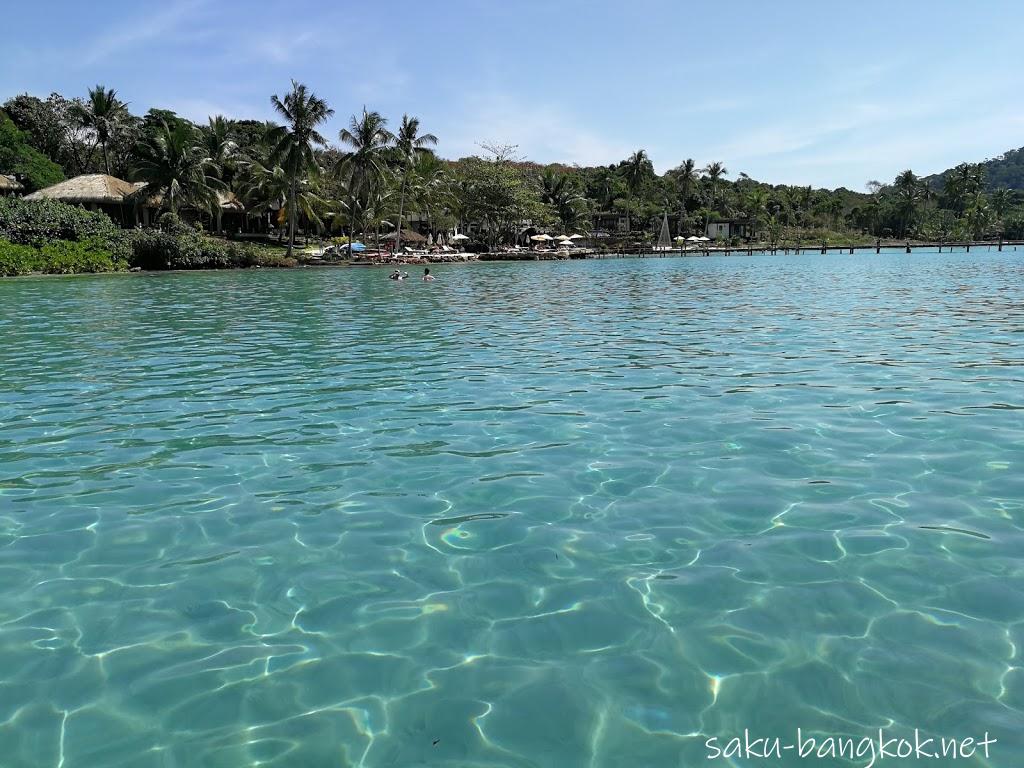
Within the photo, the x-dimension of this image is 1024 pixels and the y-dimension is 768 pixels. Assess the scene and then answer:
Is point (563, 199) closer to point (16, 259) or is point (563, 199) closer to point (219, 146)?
point (219, 146)

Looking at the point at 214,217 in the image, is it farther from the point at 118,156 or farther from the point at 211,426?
the point at 211,426

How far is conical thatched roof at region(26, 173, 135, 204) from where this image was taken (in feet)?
169

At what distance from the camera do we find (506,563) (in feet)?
15.9

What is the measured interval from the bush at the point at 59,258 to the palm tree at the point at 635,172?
248 feet

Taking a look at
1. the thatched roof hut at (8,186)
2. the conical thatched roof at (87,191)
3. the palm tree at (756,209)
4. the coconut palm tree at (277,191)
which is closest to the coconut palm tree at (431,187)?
the coconut palm tree at (277,191)

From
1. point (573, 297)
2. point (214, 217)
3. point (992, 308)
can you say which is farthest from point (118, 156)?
point (992, 308)

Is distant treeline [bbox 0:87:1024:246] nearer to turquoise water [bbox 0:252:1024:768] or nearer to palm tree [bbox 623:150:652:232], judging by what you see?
palm tree [bbox 623:150:652:232]

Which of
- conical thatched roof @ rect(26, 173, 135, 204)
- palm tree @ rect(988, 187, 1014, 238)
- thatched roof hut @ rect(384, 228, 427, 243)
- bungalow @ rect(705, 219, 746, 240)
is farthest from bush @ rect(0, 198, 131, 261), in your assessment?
palm tree @ rect(988, 187, 1014, 238)

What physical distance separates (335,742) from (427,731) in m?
0.40

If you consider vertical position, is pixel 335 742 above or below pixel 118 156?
below

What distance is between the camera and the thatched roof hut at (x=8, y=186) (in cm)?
5066

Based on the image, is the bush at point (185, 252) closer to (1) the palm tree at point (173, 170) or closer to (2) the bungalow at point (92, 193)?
(1) the palm tree at point (173, 170)

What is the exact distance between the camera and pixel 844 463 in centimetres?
664

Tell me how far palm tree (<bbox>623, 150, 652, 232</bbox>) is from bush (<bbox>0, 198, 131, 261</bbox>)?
242 ft
